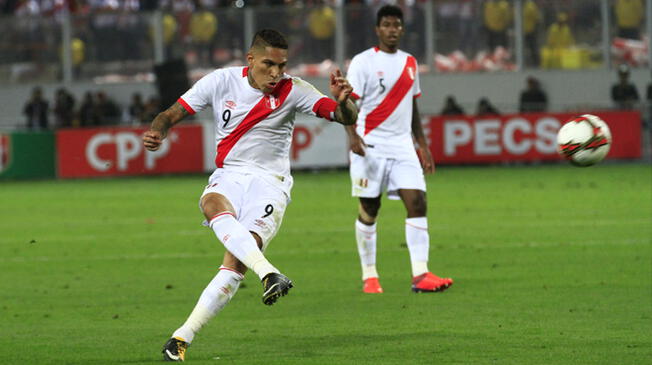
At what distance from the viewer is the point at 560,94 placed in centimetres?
3186

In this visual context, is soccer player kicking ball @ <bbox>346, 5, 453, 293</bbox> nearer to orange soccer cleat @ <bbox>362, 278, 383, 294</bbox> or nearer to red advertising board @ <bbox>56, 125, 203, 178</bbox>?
orange soccer cleat @ <bbox>362, 278, 383, 294</bbox>

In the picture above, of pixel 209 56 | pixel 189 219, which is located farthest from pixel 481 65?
pixel 189 219

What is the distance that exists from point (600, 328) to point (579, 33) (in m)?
24.6

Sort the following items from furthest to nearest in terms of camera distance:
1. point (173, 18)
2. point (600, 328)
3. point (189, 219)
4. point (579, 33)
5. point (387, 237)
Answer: point (173, 18) < point (579, 33) < point (189, 219) < point (387, 237) < point (600, 328)

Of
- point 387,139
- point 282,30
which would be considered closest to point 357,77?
point 387,139

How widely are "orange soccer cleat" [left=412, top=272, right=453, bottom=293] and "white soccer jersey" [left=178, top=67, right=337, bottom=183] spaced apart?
2.75m

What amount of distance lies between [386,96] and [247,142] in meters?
3.19

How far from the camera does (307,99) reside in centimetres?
766

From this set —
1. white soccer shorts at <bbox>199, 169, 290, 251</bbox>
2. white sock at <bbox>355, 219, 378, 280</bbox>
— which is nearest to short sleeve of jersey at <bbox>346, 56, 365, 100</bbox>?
white sock at <bbox>355, 219, 378, 280</bbox>

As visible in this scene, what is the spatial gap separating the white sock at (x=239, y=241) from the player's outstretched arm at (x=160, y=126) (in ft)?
1.82

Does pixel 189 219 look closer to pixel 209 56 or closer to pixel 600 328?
pixel 600 328

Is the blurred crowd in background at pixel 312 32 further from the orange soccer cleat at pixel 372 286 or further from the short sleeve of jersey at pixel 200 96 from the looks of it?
the short sleeve of jersey at pixel 200 96

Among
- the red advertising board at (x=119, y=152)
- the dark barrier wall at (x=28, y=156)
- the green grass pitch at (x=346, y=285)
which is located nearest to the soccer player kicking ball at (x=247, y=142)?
the green grass pitch at (x=346, y=285)

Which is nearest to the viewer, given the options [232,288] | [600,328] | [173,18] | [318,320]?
[232,288]
